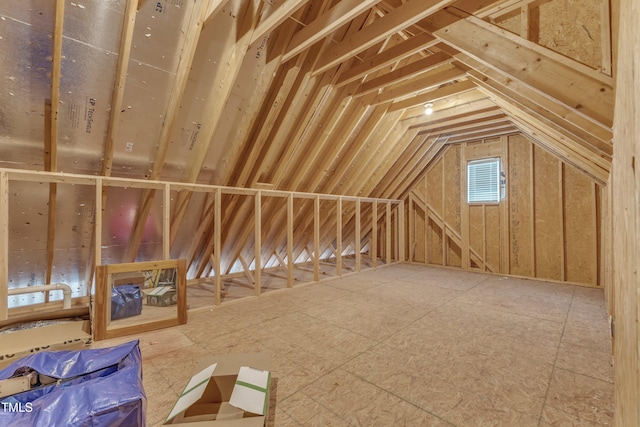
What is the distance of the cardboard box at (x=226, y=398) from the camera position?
1.21 meters

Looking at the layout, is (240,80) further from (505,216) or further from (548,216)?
(548,216)

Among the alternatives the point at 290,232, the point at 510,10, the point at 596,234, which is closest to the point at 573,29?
the point at 510,10

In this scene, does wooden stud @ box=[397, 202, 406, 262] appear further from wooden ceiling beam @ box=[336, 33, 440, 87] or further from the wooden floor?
wooden ceiling beam @ box=[336, 33, 440, 87]

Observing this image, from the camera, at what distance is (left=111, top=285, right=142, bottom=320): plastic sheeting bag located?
3289mm

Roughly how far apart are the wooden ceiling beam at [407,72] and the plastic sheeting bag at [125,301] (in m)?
4.09

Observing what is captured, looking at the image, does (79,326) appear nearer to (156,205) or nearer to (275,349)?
(275,349)

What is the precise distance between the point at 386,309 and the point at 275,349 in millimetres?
1698

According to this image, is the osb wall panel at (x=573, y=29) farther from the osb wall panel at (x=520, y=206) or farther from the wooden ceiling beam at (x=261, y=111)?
the osb wall panel at (x=520, y=206)

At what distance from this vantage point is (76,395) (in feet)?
3.30

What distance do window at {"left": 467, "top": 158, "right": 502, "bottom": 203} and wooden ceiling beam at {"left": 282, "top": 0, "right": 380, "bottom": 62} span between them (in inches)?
195

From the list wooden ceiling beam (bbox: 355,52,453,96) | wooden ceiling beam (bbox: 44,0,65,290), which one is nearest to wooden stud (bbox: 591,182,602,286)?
wooden ceiling beam (bbox: 355,52,453,96)

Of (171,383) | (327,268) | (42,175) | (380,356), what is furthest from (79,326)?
(327,268)

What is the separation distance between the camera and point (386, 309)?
3562mm

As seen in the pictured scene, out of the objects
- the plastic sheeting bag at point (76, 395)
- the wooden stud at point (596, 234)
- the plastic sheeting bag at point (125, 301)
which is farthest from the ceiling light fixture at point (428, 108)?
the plastic sheeting bag at point (125, 301)
